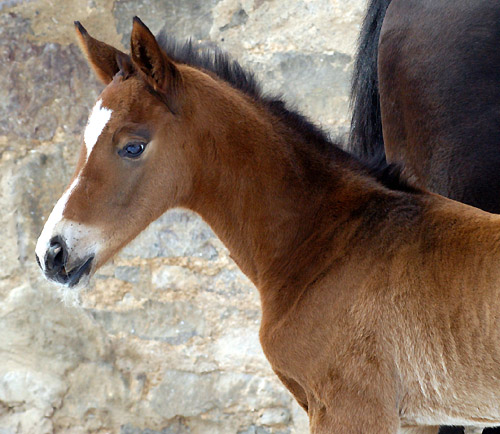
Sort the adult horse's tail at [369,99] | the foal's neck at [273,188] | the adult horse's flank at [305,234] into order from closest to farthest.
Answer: the adult horse's flank at [305,234] → the foal's neck at [273,188] → the adult horse's tail at [369,99]

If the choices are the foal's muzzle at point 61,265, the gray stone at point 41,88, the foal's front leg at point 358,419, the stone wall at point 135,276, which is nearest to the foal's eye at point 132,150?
the foal's muzzle at point 61,265

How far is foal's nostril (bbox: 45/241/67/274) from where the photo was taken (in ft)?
4.81

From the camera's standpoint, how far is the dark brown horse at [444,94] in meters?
1.81

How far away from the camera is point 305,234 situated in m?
1.70

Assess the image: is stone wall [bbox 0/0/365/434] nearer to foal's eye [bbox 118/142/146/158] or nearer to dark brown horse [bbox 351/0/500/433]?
dark brown horse [bbox 351/0/500/433]

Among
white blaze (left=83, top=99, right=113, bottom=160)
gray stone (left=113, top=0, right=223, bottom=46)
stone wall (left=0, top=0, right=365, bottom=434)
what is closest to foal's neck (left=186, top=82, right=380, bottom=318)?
white blaze (left=83, top=99, right=113, bottom=160)

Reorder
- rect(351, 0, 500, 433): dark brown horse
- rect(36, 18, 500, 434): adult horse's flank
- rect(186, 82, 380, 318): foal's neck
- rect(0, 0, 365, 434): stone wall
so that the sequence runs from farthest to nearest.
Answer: rect(0, 0, 365, 434): stone wall < rect(351, 0, 500, 433): dark brown horse < rect(186, 82, 380, 318): foal's neck < rect(36, 18, 500, 434): adult horse's flank

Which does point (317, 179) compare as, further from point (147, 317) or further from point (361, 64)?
point (147, 317)

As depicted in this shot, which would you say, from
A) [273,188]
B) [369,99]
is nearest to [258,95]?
[273,188]

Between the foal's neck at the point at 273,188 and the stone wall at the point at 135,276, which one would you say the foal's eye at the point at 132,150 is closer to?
the foal's neck at the point at 273,188

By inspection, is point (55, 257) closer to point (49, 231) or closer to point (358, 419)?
point (49, 231)

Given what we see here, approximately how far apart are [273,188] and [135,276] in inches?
47.1

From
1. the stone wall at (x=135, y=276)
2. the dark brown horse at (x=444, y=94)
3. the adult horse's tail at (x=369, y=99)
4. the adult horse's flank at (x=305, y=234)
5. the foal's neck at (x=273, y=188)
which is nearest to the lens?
the adult horse's flank at (x=305, y=234)

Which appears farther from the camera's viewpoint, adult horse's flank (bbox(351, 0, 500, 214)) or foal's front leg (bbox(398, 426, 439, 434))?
adult horse's flank (bbox(351, 0, 500, 214))
